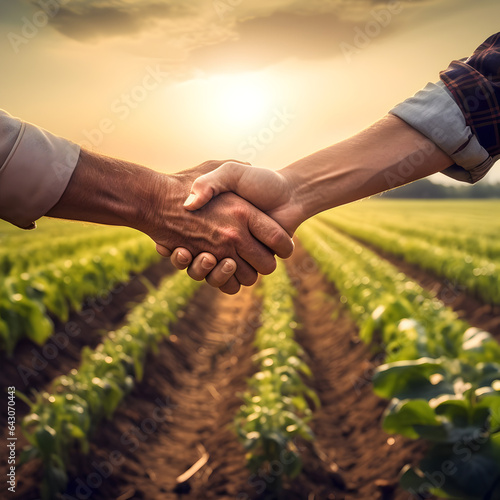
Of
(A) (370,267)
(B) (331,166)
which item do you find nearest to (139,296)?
(A) (370,267)

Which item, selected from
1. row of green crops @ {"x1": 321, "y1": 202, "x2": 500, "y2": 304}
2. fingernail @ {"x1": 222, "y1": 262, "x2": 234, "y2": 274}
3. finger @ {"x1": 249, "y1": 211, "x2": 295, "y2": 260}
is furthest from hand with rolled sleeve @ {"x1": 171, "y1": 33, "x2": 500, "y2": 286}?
row of green crops @ {"x1": 321, "y1": 202, "x2": 500, "y2": 304}

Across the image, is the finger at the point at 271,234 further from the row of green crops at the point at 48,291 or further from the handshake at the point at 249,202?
the row of green crops at the point at 48,291

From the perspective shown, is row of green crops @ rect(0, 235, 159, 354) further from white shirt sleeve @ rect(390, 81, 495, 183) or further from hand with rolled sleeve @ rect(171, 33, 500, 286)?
white shirt sleeve @ rect(390, 81, 495, 183)

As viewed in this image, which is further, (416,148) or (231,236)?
(231,236)

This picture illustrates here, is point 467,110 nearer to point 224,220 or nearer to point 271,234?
point 271,234

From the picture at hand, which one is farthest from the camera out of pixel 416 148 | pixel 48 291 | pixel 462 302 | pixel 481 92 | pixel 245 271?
pixel 462 302

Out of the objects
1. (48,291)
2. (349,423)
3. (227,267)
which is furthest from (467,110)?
(48,291)
